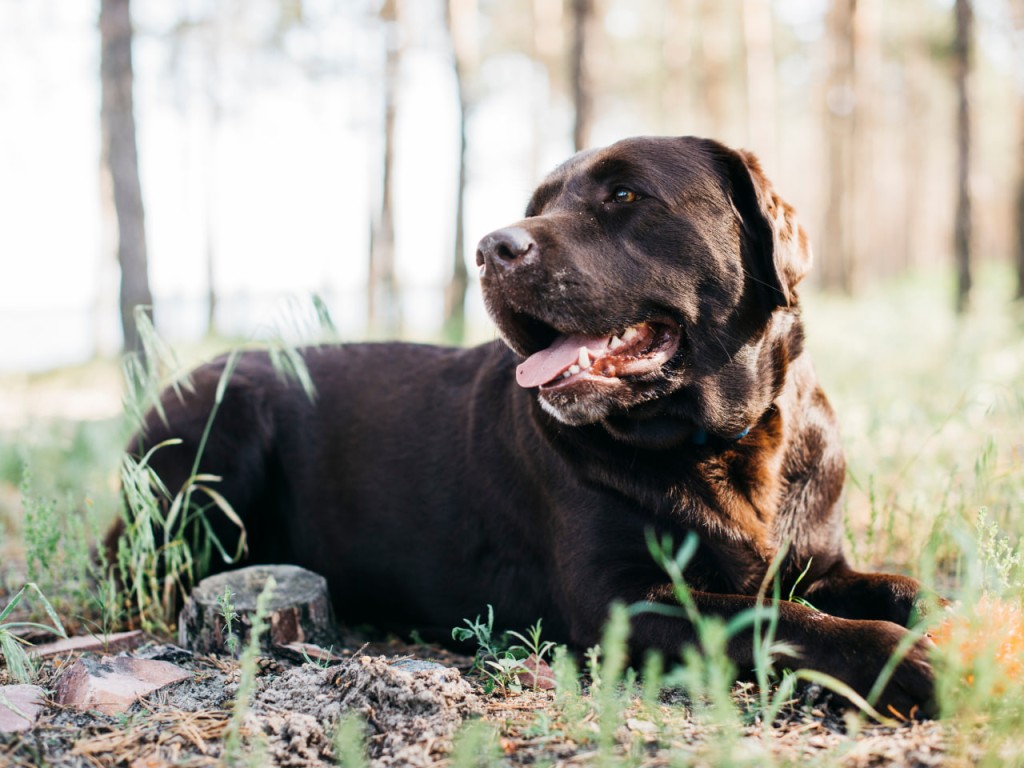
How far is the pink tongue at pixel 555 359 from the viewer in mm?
2721

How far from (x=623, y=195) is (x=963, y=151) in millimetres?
11477

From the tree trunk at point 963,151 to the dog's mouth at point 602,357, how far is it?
37.6 feet

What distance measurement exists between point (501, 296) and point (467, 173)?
11.4 metres


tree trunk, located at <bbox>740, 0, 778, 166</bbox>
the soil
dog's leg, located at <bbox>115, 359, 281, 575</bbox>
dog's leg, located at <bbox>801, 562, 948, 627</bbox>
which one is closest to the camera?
the soil

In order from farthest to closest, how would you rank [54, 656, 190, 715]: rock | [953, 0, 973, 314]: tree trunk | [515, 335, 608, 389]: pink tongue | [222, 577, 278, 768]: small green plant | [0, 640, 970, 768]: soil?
[953, 0, 973, 314]: tree trunk
[515, 335, 608, 389]: pink tongue
[54, 656, 190, 715]: rock
[0, 640, 970, 768]: soil
[222, 577, 278, 768]: small green plant

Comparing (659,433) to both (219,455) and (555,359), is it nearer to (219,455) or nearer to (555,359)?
(555,359)

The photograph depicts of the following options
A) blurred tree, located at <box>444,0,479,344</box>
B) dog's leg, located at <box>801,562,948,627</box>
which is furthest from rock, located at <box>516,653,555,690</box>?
blurred tree, located at <box>444,0,479,344</box>

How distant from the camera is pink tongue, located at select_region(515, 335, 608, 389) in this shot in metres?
2.72

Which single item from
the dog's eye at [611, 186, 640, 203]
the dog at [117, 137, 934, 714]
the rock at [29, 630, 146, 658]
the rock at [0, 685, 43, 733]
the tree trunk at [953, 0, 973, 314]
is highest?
the tree trunk at [953, 0, 973, 314]

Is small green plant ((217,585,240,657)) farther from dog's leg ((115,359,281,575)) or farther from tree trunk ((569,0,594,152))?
tree trunk ((569,0,594,152))

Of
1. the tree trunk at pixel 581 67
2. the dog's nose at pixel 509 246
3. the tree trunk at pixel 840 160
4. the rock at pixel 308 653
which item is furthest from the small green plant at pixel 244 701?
the tree trunk at pixel 840 160

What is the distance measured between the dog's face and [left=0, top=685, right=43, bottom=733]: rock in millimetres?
1591

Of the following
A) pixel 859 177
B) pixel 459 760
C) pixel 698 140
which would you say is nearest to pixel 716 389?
pixel 698 140

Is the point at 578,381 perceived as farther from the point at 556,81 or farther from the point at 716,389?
the point at 556,81
